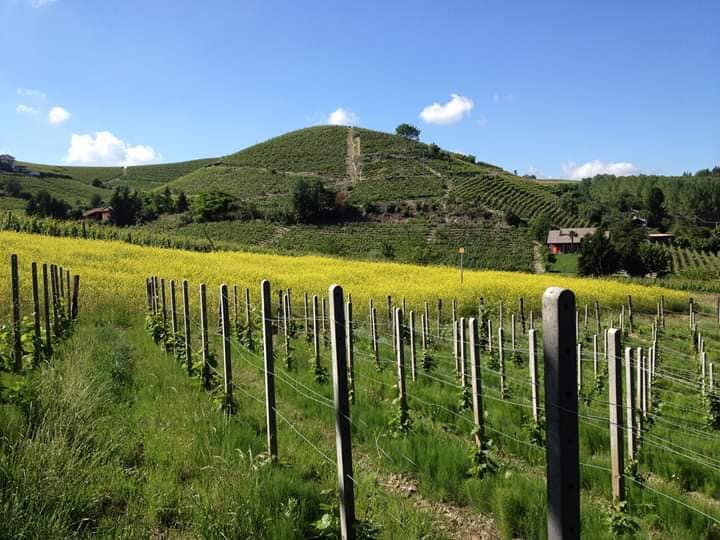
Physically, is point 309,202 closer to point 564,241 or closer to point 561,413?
point 564,241

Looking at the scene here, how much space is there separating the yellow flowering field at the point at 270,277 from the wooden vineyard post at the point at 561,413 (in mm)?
14804

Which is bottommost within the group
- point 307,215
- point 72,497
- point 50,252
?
point 72,497

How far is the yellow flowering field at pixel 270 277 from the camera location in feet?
57.4

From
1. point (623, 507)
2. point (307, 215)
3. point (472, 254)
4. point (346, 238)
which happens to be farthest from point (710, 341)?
point (307, 215)

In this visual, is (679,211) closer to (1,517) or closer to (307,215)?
(307,215)

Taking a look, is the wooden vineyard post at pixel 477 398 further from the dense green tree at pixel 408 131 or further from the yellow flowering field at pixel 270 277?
the dense green tree at pixel 408 131

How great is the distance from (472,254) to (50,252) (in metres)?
44.0

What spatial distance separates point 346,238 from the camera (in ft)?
205

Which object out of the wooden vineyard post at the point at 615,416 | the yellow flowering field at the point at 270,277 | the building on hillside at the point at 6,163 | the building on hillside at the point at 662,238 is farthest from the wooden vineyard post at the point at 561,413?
the building on hillside at the point at 6,163

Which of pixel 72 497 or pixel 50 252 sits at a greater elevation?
pixel 50 252

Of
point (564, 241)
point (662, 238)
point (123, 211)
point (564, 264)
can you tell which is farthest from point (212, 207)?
point (662, 238)

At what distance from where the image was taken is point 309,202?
6981cm

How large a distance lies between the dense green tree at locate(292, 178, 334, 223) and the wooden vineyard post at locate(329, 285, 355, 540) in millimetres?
66135

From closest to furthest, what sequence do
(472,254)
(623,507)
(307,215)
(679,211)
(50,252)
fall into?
1. (623,507)
2. (50,252)
3. (472,254)
4. (307,215)
5. (679,211)
